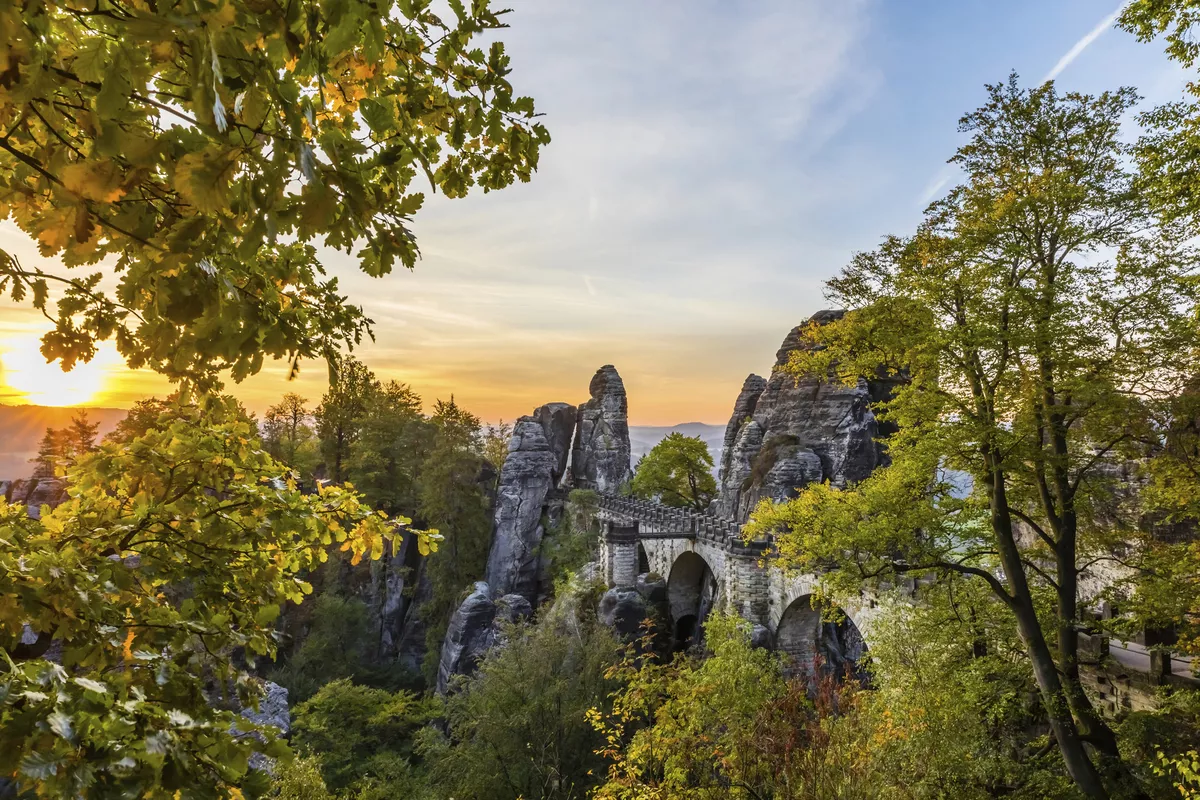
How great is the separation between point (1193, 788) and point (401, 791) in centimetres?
1784

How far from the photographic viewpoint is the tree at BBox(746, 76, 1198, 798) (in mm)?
8609

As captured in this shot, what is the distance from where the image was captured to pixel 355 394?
35.9 metres

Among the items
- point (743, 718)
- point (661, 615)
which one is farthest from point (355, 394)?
point (743, 718)

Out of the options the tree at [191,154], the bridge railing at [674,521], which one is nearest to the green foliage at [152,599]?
the tree at [191,154]

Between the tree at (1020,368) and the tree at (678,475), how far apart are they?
32.1 m

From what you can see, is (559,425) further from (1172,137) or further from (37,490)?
(1172,137)

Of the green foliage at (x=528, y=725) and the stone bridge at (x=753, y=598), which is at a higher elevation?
the stone bridge at (x=753, y=598)

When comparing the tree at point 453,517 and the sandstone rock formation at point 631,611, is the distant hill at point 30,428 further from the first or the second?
the sandstone rock formation at point 631,611

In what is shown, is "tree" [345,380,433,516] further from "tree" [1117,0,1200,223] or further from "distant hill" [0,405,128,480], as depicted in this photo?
"tree" [1117,0,1200,223]

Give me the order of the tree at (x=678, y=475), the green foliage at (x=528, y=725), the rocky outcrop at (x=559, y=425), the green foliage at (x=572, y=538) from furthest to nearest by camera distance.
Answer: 1. the rocky outcrop at (x=559, y=425)
2. the tree at (x=678, y=475)
3. the green foliage at (x=572, y=538)
4. the green foliage at (x=528, y=725)

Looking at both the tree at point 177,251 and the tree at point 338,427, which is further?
the tree at point 338,427

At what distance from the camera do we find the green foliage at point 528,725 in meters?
16.0

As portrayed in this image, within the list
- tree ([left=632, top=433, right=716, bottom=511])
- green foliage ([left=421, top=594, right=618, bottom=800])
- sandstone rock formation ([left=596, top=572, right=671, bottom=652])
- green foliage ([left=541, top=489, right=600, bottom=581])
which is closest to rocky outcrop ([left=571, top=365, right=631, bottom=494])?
tree ([left=632, top=433, right=716, bottom=511])

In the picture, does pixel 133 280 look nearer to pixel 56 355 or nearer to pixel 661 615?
pixel 56 355
